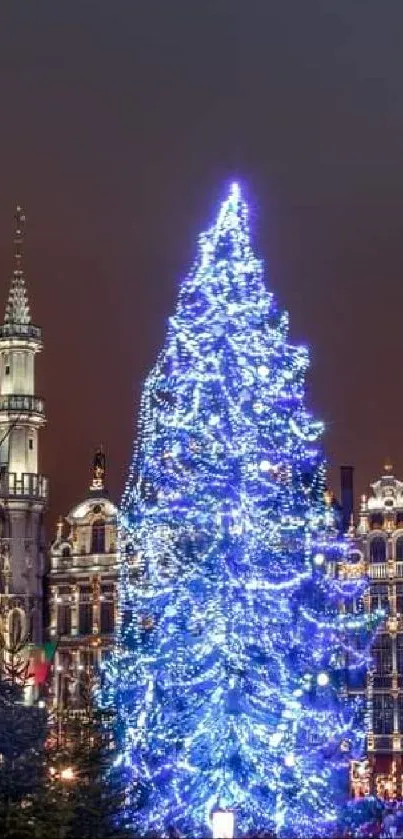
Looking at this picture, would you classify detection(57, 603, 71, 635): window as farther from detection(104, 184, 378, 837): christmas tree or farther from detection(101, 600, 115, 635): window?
detection(104, 184, 378, 837): christmas tree

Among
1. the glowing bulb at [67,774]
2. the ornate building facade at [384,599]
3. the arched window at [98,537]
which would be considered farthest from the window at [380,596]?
the glowing bulb at [67,774]

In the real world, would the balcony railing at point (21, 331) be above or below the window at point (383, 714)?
above

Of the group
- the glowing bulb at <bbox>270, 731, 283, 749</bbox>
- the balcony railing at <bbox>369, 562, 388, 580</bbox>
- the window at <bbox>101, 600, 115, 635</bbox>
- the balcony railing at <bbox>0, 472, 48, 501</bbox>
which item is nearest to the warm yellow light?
the glowing bulb at <bbox>270, 731, 283, 749</bbox>

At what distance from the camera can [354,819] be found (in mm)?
39125

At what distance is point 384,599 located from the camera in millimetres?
80062

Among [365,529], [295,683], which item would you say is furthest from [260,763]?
[365,529]

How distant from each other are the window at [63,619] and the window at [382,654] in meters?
15.5

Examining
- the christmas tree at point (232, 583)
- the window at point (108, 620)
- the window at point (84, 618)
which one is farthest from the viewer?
the window at point (84, 618)

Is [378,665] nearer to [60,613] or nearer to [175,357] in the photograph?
[60,613]

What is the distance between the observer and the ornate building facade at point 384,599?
260 feet

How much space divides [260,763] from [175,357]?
833cm

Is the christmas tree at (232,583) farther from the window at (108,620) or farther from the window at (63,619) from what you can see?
the window at (63,619)

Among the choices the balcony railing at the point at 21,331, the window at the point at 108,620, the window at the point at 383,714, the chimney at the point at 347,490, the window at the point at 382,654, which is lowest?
the window at the point at 383,714

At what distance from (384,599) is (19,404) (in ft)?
69.4
